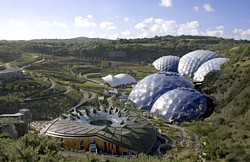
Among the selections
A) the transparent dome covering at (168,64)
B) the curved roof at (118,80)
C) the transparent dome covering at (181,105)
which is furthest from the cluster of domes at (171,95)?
the curved roof at (118,80)

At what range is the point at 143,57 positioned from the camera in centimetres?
12619

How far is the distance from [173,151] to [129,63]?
83872 mm

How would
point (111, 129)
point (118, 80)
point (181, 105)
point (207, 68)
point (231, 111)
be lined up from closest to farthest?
point (111, 129)
point (231, 111)
point (181, 105)
point (207, 68)
point (118, 80)

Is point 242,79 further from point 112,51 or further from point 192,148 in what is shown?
point 112,51

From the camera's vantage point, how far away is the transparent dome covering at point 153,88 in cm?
5889

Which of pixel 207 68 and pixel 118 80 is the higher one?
pixel 207 68

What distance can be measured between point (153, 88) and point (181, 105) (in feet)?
29.2

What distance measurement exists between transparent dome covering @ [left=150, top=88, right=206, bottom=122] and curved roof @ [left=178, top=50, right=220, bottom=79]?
1233 inches

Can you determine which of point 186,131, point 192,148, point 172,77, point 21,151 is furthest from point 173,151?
point 172,77

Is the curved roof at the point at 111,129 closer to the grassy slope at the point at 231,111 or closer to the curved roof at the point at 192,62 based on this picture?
the grassy slope at the point at 231,111

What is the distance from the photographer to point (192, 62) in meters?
86.5

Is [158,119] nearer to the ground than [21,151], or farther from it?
nearer to the ground

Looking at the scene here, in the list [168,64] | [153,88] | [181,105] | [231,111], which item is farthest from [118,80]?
[231,111]

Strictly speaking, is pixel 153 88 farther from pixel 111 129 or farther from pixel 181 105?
pixel 111 129
